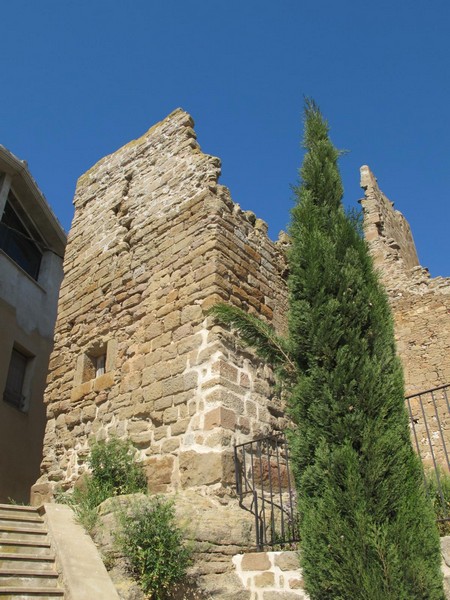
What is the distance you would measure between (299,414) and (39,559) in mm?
2252

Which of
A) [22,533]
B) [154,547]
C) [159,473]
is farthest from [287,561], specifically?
[22,533]

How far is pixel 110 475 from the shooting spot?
18.8ft

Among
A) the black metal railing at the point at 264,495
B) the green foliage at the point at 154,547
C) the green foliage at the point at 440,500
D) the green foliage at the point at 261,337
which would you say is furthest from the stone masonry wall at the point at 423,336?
the green foliage at the point at 154,547

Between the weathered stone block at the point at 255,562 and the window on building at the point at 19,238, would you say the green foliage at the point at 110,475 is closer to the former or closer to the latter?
the weathered stone block at the point at 255,562

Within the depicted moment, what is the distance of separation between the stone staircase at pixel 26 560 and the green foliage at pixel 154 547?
56 centimetres

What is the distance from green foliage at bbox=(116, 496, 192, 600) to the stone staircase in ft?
1.83

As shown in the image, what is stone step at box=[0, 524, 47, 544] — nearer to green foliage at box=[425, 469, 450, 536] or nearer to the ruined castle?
the ruined castle

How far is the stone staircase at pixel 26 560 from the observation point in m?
3.74

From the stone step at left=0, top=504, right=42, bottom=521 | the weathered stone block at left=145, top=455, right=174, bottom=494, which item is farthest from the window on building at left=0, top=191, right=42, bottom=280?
the stone step at left=0, top=504, right=42, bottom=521

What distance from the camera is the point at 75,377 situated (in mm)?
7363

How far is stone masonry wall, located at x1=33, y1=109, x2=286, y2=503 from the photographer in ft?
18.4

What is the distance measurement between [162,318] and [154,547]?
2920 mm

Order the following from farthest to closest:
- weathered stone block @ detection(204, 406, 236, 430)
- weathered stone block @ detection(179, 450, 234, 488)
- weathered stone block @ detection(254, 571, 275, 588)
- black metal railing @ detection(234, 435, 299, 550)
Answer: weathered stone block @ detection(204, 406, 236, 430)
weathered stone block @ detection(179, 450, 234, 488)
black metal railing @ detection(234, 435, 299, 550)
weathered stone block @ detection(254, 571, 275, 588)

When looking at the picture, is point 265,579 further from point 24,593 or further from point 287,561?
point 24,593
